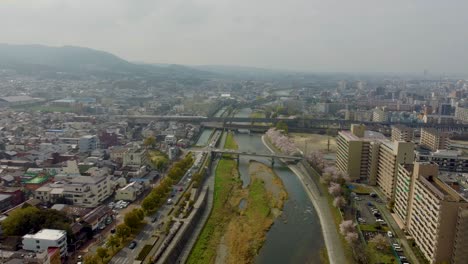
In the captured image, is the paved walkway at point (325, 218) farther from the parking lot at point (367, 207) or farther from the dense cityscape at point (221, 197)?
the parking lot at point (367, 207)

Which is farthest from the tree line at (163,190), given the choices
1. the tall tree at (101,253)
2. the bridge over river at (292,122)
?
the bridge over river at (292,122)

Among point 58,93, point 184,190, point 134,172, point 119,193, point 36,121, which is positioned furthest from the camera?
point 58,93

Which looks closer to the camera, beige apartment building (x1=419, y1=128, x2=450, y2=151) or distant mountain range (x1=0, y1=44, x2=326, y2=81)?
beige apartment building (x1=419, y1=128, x2=450, y2=151)

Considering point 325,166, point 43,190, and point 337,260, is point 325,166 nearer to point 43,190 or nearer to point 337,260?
point 337,260

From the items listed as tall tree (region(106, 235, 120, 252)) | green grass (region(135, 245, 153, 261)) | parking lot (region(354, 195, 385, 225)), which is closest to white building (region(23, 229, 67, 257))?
tall tree (region(106, 235, 120, 252))

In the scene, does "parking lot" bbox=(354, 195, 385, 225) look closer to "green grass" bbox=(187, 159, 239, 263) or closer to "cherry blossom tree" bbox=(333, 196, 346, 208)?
"cherry blossom tree" bbox=(333, 196, 346, 208)

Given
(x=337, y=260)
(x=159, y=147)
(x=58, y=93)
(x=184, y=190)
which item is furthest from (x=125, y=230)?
(x=58, y=93)

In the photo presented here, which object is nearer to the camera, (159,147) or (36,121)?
(159,147)
